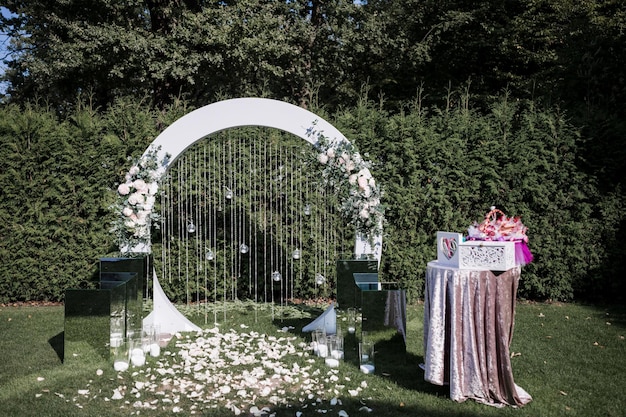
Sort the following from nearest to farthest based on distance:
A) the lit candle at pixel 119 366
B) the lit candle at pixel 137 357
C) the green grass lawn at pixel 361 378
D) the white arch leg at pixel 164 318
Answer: the green grass lawn at pixel 361 378 → the lit candle at pixel 119 366 → the lit candle at pixel 137 357 → the white arch leg at pixel 164 318

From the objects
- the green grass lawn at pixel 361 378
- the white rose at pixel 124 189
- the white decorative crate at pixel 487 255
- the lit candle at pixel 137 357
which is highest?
the white rose at pixel 124 189

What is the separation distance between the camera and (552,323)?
5.98m

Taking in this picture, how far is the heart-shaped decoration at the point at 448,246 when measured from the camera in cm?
379

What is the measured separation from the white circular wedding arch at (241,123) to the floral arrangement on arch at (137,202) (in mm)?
122

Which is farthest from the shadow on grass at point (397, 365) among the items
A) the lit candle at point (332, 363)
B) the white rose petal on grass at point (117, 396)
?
the white rose petal on grass at point (117, 396)

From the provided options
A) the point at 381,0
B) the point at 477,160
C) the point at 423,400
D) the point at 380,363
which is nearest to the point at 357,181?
the point at 380,363

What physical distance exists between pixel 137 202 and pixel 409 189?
351 cm

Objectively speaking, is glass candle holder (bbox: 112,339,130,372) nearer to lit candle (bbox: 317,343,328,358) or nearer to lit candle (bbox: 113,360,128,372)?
lit candle (bbox: 113,360,128,372)

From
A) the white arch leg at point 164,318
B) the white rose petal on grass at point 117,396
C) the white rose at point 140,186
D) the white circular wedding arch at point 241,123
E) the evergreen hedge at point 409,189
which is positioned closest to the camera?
the white rose petal on grass at point 117,396

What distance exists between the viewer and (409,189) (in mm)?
6926

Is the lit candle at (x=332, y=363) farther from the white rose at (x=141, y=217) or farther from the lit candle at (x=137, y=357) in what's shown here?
the white rose at (x=141, y=217)

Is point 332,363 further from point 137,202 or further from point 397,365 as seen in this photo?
point 137,202

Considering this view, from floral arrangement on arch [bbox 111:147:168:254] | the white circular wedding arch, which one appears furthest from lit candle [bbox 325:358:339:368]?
floral arrangement on arch [bbox 111:147:168:254]

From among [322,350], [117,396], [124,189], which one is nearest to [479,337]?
[322,350]
